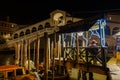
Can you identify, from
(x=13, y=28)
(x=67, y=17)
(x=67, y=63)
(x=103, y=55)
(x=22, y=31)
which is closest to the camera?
(x=103, y=55)

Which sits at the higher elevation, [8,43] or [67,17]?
[67,17]

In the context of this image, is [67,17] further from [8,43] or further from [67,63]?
[67,63]

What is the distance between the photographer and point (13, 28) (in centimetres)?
3975

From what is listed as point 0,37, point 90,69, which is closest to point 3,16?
point 0,37

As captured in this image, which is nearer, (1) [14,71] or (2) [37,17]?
(1) [14,71]

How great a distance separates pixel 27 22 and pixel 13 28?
3677 millimetres

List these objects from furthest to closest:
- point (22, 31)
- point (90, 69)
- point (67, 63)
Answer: point (22, 31)
point (67, 63)
point (90, 69)

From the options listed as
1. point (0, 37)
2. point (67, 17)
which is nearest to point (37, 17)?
point (0, 37)

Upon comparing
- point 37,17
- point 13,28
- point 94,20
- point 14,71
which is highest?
point 37,17

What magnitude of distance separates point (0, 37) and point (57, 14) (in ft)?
46.7

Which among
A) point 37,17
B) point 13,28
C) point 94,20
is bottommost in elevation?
point 94,20

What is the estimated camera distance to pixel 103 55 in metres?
9.50

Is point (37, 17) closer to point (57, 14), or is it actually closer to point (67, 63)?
point (57, 14)

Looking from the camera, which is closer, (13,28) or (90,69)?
(90,69)
